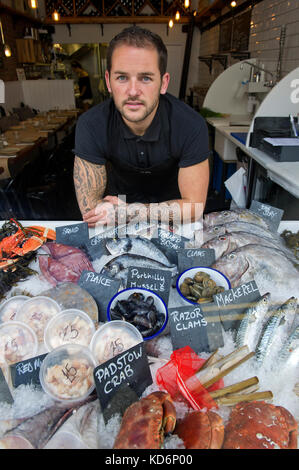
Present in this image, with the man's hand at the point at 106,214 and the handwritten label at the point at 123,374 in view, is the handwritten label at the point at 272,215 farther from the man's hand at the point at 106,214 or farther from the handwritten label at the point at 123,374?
the handwritten label at the point at 123,374

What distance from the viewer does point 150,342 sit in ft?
3.70

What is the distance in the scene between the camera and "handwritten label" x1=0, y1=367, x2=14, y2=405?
895 mm

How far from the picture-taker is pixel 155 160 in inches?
90.8

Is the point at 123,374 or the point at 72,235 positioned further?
the point at 72,235

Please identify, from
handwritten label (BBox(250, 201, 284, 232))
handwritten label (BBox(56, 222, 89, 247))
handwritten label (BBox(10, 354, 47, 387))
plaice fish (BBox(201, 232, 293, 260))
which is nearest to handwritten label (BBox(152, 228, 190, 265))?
plaice fish (BBox(201, 232, 293, 260))

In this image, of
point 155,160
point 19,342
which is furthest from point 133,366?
point 155,160

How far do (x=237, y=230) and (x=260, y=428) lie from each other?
100 cm

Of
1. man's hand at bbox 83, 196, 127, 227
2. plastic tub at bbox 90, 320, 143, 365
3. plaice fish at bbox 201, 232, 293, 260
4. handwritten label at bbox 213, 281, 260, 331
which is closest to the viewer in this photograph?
plastic tub at bbox 90, 320, 143, 365

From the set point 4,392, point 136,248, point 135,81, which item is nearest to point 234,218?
point 136,248

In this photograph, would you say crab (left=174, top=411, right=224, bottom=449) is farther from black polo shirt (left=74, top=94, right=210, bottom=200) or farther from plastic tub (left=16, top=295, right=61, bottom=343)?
black polo shirt (left=74, top=94, right=210, bottom=200)

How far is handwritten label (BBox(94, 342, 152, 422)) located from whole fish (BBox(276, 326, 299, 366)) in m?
0.43

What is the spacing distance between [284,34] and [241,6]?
2.59 meters

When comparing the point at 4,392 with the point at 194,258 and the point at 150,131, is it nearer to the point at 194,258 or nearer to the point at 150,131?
the point at 194,258

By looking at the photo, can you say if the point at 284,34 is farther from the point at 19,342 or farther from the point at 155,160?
the point at 19,342
